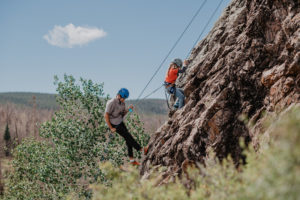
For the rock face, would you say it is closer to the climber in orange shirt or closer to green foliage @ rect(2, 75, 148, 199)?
the climber in orange shirt

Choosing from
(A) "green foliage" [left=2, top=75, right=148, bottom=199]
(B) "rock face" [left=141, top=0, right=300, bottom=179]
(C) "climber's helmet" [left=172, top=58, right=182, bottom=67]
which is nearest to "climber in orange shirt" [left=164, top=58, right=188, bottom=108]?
(C) "climber's helmet" [left=172, top=58, right=182, bottom=67]

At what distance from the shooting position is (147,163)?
1292cm

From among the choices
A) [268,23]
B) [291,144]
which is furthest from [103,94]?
[291,144]

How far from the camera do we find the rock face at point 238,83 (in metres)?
9.55

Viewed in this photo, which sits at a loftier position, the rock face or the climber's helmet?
the climber's helmet

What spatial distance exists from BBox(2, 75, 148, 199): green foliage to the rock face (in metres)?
8.46

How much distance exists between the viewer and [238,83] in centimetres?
1064

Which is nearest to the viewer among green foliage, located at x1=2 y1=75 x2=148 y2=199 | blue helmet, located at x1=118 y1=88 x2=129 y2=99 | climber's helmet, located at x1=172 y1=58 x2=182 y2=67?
blue helmet, located at x1=118 y1=88 x2=129 y2=99

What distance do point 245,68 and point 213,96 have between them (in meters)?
1.57

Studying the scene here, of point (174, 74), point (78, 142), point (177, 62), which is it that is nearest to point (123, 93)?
point (174, 74)

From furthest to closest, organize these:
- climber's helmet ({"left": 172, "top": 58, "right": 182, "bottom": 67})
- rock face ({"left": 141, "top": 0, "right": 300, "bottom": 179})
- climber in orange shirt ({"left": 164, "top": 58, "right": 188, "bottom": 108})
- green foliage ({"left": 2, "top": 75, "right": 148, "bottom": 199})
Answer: green foliage ({"left": 2, "top": 75, "right": 148, "bottom": 199}) → climber's helmet ({"left": 172, "top": 58, "right": 182, "bottom": 67}) → climber in orange shirt ({"left": 164, "top": 58, "right": 188, "bottom": 108}) → rock face ({"left": 141, "top": 0, "right": 300, "bottom": 179})

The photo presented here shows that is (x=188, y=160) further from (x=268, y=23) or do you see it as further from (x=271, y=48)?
(x=268, y=23)

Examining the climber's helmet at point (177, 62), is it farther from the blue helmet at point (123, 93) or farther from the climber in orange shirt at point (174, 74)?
the blue helmet at point (123, 93)

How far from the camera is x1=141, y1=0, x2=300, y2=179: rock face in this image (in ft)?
31.3
